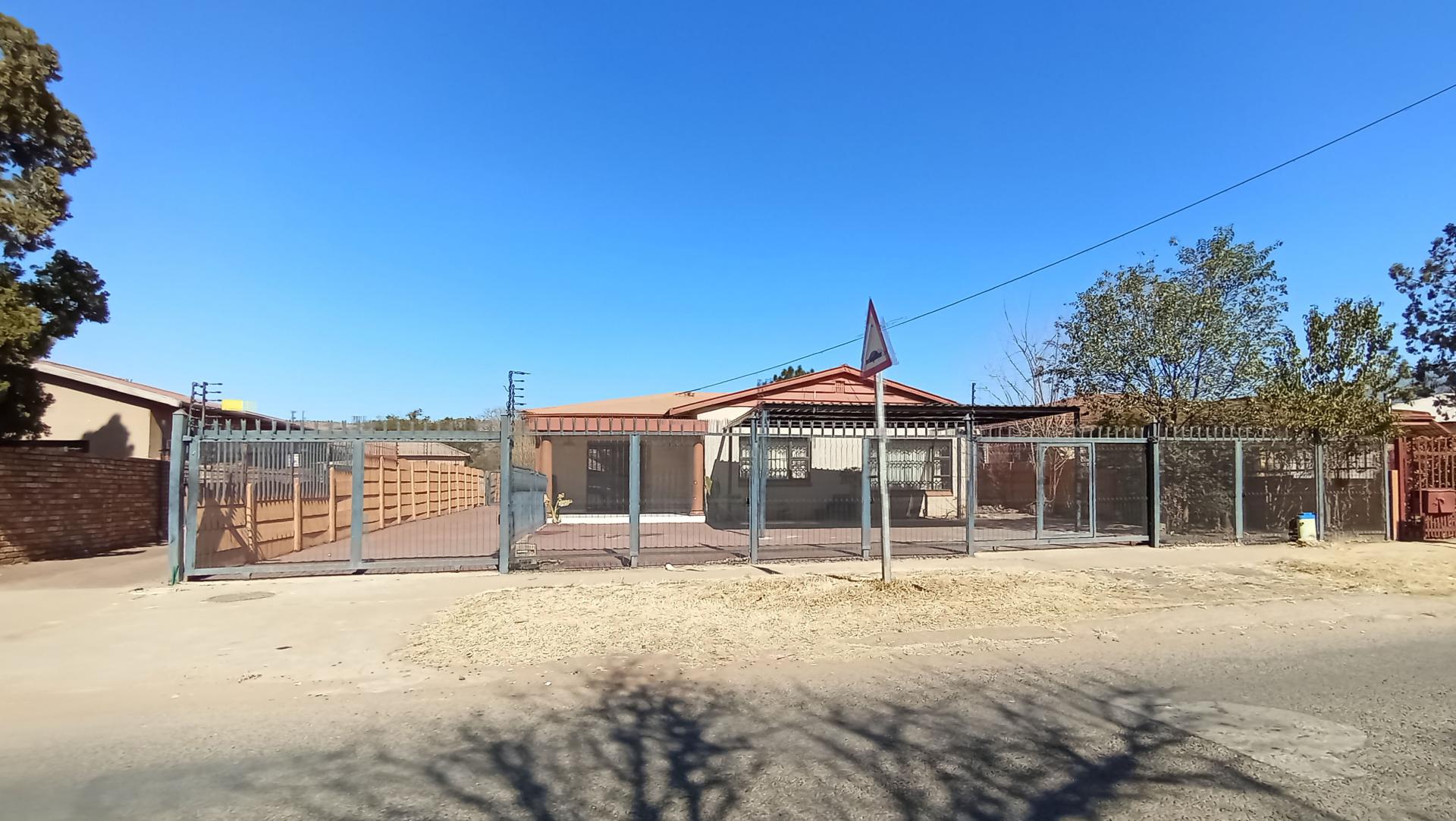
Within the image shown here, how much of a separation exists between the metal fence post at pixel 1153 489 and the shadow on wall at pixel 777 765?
31.7 feet

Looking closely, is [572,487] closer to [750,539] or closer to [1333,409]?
[750,539]

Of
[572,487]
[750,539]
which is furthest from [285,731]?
[572,487]

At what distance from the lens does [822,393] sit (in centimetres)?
2309

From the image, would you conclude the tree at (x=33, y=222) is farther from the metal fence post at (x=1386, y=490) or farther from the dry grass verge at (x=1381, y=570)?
the metal fence post at (x=1386, y=490)

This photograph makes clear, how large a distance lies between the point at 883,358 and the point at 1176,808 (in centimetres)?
601

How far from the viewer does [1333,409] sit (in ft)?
49.1

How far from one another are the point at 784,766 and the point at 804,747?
31 cm

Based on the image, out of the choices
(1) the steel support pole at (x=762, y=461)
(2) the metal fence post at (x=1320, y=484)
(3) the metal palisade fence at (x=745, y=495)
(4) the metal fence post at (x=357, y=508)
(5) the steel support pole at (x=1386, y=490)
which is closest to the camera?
(4) the metal fence post at (x=357, y=508)

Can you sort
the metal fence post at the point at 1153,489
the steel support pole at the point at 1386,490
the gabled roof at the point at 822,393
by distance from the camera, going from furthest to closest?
the gabled roof at the point at 822,393 < the steel support pole at the point at 1386,490 < the metal fence post at the point at 1153,489

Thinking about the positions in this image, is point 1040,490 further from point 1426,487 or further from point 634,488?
point 1426,487

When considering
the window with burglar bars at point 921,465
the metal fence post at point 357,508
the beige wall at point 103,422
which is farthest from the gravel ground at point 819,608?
the beige wall at point 103,422

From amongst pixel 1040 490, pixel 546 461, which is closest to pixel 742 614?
pixel 1040 490

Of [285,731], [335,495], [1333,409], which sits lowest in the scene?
[285,731]

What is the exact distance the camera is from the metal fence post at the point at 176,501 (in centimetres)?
1021
